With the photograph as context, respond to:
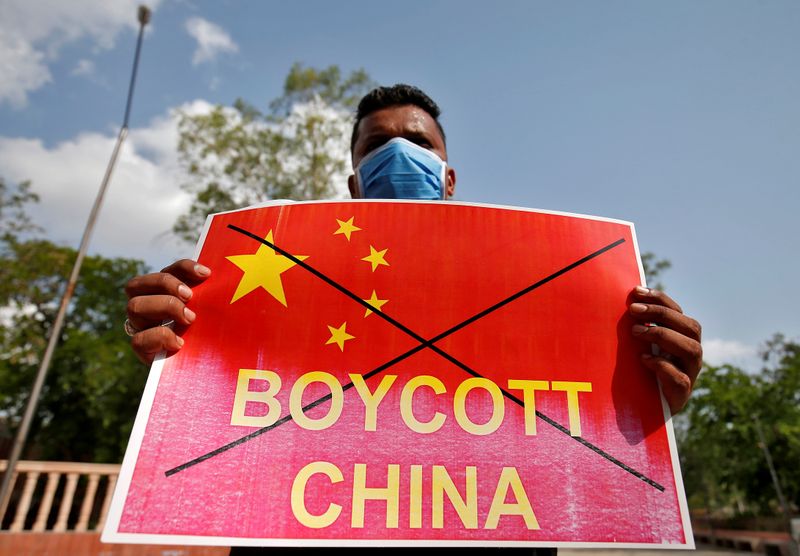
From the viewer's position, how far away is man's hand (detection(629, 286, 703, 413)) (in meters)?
1.39

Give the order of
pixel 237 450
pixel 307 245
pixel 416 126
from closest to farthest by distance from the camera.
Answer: pixel 237 450
pixel 307 245
pixel 416 126

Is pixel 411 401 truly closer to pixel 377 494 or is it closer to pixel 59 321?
pixel 377 494

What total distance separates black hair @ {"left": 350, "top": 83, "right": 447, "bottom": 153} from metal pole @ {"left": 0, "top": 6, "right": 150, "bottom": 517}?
7.50 meters

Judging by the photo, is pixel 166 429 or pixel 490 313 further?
pixel 490 313

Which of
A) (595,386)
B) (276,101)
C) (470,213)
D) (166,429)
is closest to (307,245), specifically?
(470,213)

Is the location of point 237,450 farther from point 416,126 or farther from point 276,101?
point 276,101

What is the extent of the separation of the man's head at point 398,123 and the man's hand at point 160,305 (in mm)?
1069

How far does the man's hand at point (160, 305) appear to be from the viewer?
54.8 inches

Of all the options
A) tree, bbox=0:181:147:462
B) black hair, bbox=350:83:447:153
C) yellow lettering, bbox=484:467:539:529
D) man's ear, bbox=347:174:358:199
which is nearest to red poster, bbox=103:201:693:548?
yellow lettering, bbox=484:467:539:529

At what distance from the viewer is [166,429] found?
4.33 feet

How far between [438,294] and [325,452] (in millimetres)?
560

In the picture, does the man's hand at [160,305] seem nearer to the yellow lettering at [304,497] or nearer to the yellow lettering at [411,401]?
the yellow lettering at [304,497]

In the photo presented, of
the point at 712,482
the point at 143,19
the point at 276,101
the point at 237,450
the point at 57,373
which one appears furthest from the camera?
the point at 712,482

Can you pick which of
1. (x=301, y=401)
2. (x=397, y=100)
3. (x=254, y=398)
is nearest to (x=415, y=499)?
(x=301, y=401)
